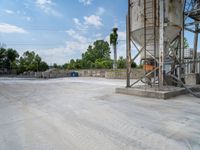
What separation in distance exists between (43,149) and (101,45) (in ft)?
153

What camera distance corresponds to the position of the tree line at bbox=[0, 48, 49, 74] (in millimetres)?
40500

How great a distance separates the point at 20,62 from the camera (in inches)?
1631

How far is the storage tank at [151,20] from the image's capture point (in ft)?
20.4

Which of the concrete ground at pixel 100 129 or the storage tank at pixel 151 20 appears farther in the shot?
the storage tank at pixel 151 20

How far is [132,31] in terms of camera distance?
7.04m

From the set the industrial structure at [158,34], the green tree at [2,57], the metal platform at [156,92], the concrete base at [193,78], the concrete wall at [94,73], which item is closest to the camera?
the metal platform at [156,92]

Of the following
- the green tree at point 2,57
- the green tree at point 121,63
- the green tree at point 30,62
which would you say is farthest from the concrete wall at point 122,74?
the green tree at point 2,57

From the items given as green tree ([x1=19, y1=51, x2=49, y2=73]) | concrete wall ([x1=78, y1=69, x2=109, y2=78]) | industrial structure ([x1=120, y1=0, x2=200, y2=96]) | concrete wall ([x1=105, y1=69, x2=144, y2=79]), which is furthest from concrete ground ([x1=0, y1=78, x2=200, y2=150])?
green tree ([x1=19, y1=51, x2=49, y2=73])

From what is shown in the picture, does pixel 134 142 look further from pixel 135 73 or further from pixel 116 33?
pixel 116 33

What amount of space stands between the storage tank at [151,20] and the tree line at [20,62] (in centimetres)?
3766

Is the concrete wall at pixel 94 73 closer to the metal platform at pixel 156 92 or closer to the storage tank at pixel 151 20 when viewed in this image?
the storage tank at pixel 151 20

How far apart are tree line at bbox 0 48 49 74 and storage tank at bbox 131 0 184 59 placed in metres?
37.7

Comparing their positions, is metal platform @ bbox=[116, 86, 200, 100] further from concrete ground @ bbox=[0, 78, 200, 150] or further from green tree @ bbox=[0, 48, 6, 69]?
green tree @ bbox=[0, 48, 6, 69]

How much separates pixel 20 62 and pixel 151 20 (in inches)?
1623
